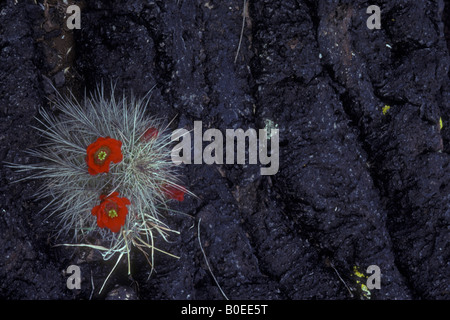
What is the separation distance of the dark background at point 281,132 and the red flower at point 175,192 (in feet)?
Answer: 0.21

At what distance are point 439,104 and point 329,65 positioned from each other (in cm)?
84

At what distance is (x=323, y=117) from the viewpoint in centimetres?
333

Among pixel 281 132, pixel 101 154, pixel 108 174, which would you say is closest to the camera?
pixel 101 154

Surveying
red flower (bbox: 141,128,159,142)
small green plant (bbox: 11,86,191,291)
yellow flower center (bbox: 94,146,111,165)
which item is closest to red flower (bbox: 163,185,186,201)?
small green plant (bbox: 11,86,191,291)

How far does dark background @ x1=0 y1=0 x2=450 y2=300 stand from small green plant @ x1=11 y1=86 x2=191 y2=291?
0.09 m

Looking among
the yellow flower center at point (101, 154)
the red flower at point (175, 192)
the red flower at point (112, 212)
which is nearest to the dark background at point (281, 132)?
the red flower at point (175, 192)

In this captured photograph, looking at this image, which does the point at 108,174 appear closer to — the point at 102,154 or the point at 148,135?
the point at 102,154

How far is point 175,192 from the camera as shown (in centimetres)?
330

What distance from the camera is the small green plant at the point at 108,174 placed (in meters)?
3.21

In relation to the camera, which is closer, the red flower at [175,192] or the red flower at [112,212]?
the red flower at [112,212]

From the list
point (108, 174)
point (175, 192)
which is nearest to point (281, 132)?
point (175, 192)

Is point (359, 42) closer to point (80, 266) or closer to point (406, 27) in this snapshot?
point (406, 27)

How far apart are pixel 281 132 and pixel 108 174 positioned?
112 centimetres

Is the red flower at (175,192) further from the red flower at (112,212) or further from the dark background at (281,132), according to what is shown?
the red flower at (112,212)
